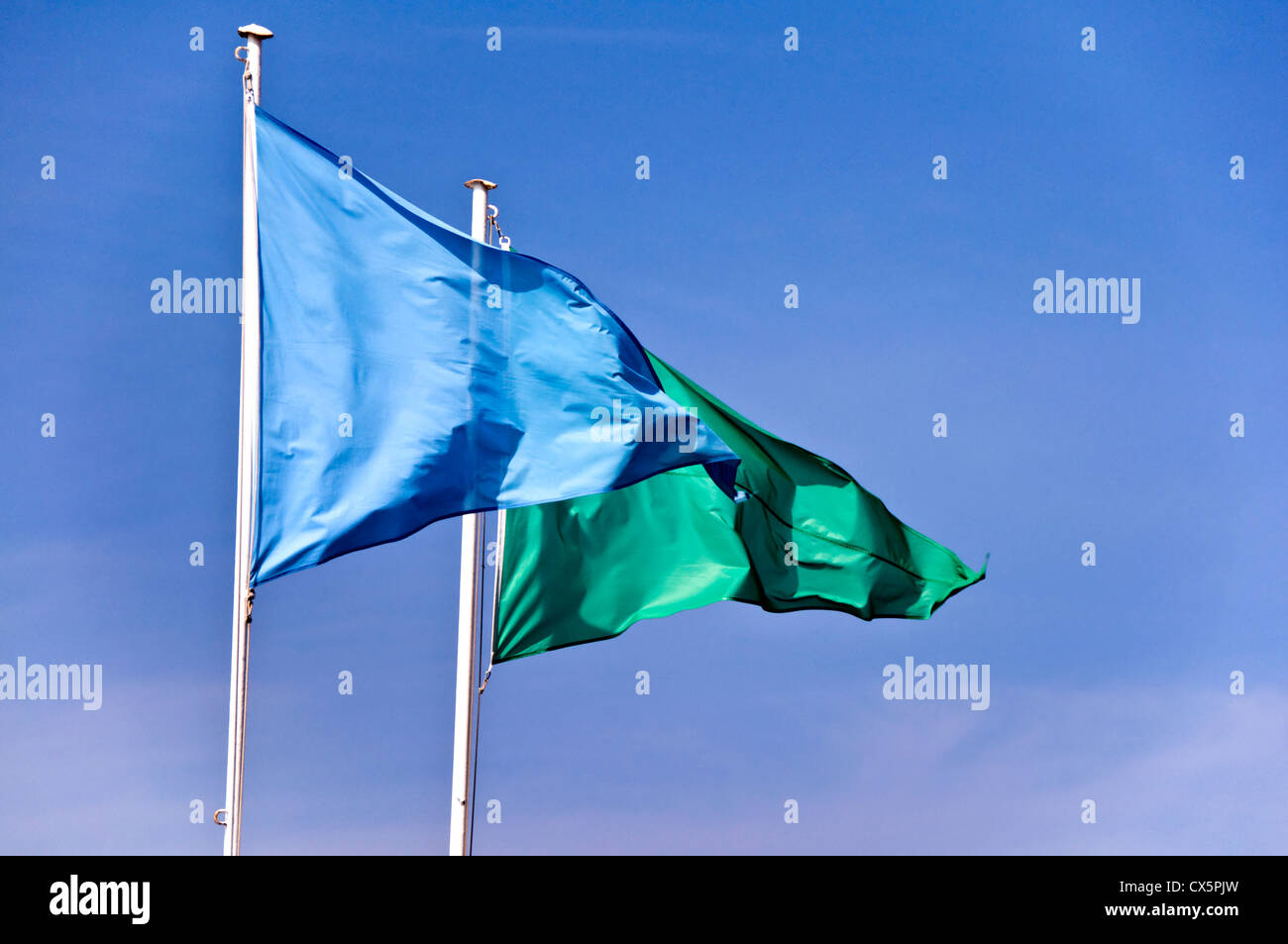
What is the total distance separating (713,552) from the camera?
30.4 m

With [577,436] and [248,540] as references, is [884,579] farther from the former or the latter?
[248,540]

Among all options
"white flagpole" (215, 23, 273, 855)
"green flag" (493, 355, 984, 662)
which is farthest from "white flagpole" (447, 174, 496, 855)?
"white flagpole" (215, 23, 273, 855)

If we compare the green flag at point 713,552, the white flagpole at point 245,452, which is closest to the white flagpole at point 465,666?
the green flag at point 713,552

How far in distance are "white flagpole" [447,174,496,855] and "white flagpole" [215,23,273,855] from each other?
5742 millimetres

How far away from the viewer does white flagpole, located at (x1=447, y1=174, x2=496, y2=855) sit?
94.1 ft

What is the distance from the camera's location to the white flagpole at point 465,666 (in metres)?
28.7

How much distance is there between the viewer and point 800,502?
3136cm

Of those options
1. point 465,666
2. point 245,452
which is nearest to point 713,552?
point 465,666

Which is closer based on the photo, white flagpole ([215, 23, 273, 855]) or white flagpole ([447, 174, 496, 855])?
white flagpole ([215, 23, 273, 855])

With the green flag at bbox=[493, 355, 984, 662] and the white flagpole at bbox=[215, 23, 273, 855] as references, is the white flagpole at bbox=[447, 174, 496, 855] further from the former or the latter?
the white flagpole at bbox=[215, 23, 273, 855]

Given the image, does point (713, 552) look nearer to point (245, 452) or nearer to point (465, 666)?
point (465, 666)
